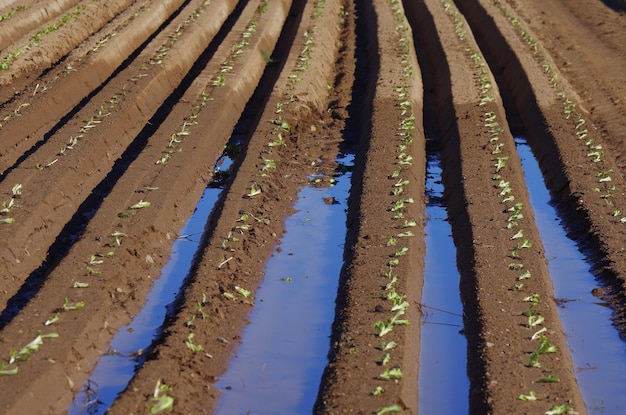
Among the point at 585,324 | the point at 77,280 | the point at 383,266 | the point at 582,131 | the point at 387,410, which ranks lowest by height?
the point at 582,131

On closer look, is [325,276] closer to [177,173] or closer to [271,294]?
[271,294]

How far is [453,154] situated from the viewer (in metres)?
11.9

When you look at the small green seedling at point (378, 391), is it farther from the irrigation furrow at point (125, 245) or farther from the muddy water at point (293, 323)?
the irrigation furrow at point (125, 245)

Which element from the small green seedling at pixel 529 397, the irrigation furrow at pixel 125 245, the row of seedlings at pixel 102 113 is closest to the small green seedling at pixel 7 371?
the irrigation furrow at pixel 125 245

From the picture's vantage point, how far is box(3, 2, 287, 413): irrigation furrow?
7.12 metres

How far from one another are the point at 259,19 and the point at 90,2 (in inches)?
174

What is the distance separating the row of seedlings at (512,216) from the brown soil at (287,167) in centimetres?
5

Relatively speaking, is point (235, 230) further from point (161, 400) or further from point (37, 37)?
point (37, 37)

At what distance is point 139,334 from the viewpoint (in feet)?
A: 25.1

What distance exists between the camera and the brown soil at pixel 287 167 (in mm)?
7039

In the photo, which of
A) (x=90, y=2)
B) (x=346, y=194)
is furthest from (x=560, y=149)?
(x=90, y=2)

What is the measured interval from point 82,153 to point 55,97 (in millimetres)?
2939

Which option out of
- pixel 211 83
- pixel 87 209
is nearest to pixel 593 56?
pixel 211 83

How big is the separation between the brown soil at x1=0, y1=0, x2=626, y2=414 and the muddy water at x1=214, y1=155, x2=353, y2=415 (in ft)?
0.54
